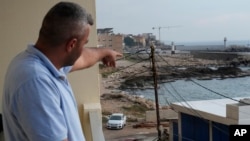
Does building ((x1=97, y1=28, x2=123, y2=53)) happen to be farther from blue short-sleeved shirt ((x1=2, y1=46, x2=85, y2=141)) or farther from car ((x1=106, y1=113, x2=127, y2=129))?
car ((x1=106, y1=113, x2=127, y2=129))

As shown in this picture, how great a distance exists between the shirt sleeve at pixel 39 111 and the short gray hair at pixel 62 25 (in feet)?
0.31

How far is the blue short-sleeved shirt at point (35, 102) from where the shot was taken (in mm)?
781

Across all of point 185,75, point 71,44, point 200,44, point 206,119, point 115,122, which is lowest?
point 115,122

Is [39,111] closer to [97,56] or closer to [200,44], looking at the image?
[97,56]

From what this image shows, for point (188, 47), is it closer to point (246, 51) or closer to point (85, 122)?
point (246, 51)

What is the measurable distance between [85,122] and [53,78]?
1442 millimetres

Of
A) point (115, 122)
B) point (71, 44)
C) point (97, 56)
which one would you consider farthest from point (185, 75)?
point (71, 44)

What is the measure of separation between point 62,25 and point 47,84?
0.43ft

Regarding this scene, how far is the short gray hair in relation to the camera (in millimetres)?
828

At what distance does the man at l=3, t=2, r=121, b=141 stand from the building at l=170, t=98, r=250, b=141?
5.93 meters

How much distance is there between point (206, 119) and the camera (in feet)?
25.6

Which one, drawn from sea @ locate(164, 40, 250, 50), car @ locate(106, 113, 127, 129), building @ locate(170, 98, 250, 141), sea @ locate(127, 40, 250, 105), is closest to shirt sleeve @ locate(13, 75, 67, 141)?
sea @ locate(164, 40, 250, 50)

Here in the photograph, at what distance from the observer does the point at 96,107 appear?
7.41 feet

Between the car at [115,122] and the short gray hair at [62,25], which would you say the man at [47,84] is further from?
the car at [115,122]
